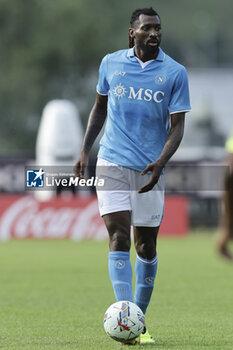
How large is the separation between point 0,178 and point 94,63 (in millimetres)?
31068

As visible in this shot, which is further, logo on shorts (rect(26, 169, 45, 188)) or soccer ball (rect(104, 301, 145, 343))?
logo on shorts (rect(26, 169, 45, 188))

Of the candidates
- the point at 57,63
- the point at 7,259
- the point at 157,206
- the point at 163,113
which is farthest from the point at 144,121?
the point at 57,63

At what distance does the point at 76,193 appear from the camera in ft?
74.7

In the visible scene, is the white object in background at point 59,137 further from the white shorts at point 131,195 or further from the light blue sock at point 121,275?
the light blue sock at point 121,275

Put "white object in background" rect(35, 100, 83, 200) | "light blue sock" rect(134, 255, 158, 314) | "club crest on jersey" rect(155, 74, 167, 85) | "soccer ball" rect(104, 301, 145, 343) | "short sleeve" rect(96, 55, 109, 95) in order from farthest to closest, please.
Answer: "white object in background" rect(35, 100, 83, 200)
"light blue sock" rect(134, 255, 158, 314)
"short sleeve" rect(96, 55, 109, 95)
"club crest on jersey" rect(155, 74, 167, 85)
"soccer ball" rect(104, 301, 145, 343)

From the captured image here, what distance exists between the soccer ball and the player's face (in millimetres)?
1845

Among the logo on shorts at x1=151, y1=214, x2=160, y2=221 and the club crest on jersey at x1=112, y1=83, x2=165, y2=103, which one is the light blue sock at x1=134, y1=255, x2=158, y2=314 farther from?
the club crest on jersey at x1=112, y1=83, x2=165, y2=103

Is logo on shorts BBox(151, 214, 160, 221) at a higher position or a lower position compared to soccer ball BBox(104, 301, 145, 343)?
higher

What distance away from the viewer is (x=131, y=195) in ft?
23.5

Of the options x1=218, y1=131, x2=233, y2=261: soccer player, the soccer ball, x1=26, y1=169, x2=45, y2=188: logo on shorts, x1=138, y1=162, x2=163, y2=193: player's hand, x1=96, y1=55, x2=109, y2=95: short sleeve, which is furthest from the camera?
x1=218, y1=131, x2=233, y2=261: soccer player

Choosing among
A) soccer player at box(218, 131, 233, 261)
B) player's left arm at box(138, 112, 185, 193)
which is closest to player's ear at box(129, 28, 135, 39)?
player's left arm at box(138, 112, 185, 193)

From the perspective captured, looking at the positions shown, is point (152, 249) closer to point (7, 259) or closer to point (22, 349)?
point (22, 349)

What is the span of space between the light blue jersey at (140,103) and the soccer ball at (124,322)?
1036mm

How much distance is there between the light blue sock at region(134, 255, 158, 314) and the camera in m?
7.39
